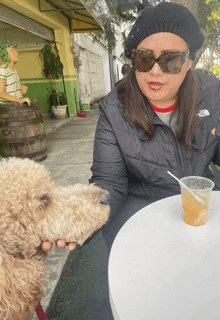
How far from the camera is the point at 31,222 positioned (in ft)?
3.39

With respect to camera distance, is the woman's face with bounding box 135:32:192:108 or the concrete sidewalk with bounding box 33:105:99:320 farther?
the concrete sidewalk with bounding box 33:105:99:320

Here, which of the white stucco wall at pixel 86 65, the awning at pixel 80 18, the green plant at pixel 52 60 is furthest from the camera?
the white stucco wall at pixel 86 65

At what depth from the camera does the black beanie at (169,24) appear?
125 cm

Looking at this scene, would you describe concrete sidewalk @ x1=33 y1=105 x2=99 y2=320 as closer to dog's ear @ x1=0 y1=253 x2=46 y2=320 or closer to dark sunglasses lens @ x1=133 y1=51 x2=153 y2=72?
dog's ear @ x1=0 y1=253 x2=46 y2=320

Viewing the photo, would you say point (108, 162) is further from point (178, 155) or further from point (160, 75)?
point (160, 75)

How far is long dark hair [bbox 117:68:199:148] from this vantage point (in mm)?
1359

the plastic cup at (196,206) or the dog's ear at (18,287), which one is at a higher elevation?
the plastic cup at (196,206)

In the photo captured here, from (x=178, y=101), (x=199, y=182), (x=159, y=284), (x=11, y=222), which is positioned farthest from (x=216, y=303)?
(x=178, y=101)

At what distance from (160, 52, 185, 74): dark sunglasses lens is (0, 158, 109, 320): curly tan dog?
79 cm

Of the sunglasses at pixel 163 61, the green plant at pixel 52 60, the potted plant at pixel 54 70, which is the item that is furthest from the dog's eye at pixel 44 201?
the green plant at pixel 52 60

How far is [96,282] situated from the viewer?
1.68m

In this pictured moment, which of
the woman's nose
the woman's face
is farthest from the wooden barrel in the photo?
the woman's nose

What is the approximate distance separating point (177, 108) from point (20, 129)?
2.93 m

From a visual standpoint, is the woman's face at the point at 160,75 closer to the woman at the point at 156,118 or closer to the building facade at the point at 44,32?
the woman at the point at 156,118
